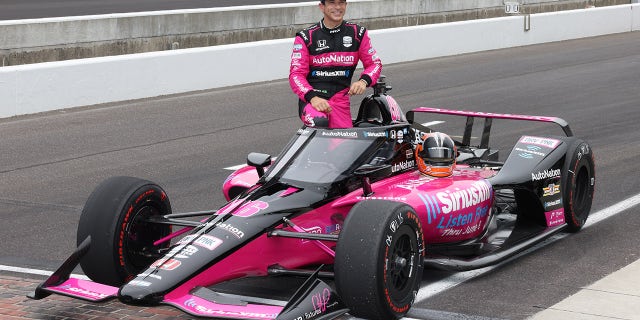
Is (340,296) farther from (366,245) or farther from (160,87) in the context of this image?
(160,87)

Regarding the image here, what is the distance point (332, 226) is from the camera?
765 cm

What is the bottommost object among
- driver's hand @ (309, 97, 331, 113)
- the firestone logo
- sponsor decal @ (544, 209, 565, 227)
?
sponsor decal @ (544, 209, 565, 227)

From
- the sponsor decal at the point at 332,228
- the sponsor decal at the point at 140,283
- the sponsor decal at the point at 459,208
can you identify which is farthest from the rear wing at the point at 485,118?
the sponsor decal at the point at 140,283

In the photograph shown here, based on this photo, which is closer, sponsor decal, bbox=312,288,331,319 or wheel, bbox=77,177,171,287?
sponsor decal, bbox=312,288,331,319

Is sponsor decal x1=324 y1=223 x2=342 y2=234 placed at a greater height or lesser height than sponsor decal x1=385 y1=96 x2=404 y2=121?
lesser

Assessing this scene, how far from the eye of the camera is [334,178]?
777 centimetres

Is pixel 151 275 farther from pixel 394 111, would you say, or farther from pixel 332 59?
pixel 332 59

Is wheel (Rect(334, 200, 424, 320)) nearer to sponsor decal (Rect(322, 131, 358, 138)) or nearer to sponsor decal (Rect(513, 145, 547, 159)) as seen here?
sponsor decal (Rect(322, 131, 358, 138))

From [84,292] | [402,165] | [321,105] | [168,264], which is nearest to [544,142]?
[402,165]

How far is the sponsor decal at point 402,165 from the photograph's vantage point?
834 centimetres

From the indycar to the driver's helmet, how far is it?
57 mm

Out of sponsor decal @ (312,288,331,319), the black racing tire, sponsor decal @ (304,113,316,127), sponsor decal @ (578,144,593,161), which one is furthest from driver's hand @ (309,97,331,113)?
sponsor decal @ (312,288,331,319)

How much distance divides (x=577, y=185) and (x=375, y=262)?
3.35 meters

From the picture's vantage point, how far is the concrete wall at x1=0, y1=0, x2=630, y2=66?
1952cm
